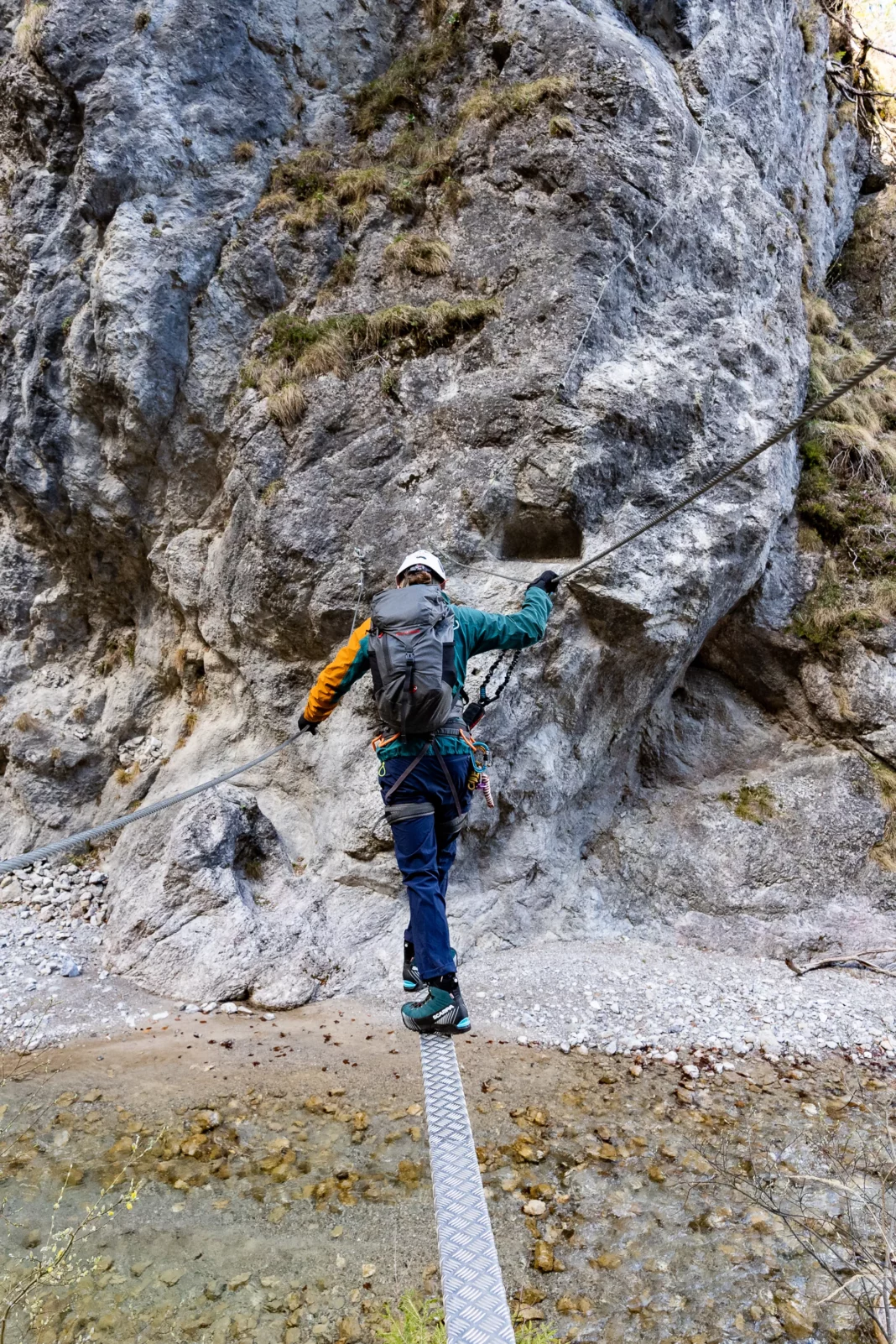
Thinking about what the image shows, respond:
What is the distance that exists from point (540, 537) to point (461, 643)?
342cm

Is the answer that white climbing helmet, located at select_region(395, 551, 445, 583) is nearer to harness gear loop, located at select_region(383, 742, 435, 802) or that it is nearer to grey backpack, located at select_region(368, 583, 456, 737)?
grey backpack, located at select_region(368, 583, 456, 737)

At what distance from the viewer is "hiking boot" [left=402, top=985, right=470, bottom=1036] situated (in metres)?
4.77

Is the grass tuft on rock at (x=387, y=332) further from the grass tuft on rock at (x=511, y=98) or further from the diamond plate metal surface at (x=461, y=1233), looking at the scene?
the diamond plate metal surface at (x=461, y=1233)

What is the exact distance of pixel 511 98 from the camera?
9.98 m

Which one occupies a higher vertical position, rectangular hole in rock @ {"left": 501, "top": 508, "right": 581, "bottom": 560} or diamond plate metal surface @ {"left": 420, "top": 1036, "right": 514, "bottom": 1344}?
rectangular hole in rock @ {"left": 501, "top": 508, "right": 581, "bottom": 560}

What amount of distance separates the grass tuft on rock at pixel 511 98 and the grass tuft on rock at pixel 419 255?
1.75m

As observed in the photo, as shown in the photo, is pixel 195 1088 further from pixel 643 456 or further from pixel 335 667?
pixel 643 456

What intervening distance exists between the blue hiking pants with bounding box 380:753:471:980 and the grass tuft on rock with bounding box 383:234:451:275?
23.3 ft

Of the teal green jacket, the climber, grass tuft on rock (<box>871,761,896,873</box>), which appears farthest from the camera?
grass tuft on rock (<box>871,761,896,873</box>)

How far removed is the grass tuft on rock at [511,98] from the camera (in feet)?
31.8

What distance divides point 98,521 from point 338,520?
4.11 m

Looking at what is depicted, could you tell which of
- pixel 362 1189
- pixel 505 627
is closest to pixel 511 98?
pixel 505 627

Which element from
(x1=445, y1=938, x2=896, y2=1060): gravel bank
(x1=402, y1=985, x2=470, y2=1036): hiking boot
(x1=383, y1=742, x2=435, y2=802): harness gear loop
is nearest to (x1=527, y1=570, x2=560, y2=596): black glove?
(x1=383, y1=742, x2=435, y2=802): harness gear loop

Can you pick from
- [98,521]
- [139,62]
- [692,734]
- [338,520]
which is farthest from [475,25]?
[692,734]
